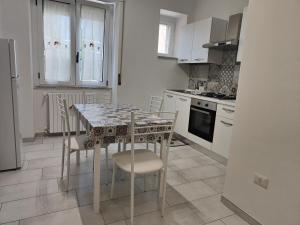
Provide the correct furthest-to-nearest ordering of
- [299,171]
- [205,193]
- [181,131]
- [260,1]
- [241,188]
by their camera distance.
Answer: [181,131]
[205,193]
[241,188]
[260,1]
[299,171]

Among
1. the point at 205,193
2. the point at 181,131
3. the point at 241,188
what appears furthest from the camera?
the point at 181,131

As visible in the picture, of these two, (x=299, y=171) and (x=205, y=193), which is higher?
(x=299, y=171)

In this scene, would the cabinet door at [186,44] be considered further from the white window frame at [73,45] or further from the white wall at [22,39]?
the white wall at [22,39]

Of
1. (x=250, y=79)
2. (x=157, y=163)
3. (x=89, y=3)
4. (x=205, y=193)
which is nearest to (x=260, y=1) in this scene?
(x=250, y=79)

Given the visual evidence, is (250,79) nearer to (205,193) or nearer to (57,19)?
(205,193)

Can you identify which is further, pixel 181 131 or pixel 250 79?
pixel 181 131

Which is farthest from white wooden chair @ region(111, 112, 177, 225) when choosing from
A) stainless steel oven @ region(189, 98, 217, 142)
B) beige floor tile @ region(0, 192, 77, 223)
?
stainless steel oven @ region(189, 98, 217, 142)

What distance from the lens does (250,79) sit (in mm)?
1761

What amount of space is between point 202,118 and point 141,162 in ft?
5.73

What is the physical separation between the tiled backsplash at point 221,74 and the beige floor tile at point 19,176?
9.68ft

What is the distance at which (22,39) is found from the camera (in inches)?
118

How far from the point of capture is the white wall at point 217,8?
3265 millimetres

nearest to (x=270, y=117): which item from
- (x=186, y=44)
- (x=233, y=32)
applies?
(x=233, y=32)

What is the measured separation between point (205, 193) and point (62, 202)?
1.39 metres
